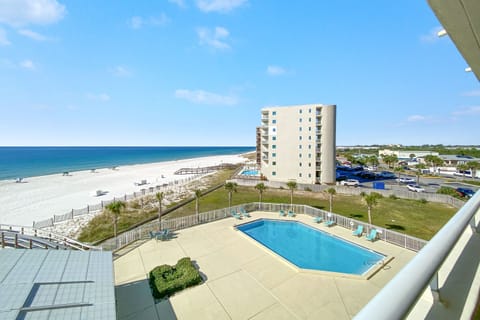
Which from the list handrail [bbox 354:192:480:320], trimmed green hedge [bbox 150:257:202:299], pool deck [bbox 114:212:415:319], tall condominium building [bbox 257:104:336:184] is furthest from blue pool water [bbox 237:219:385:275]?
tall condominium building [bbox 257:104:336:184]

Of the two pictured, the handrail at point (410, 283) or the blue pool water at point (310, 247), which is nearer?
the handrail at point (410, 283)

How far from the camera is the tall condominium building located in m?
38.0

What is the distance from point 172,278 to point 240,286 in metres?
3.54

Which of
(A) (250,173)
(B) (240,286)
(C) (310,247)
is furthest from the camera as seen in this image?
(A) (250,173)

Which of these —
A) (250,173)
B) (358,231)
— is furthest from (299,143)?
(358,231)

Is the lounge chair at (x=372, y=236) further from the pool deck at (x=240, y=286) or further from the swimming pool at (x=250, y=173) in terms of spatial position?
the swimming pool at (x=250, y=173)

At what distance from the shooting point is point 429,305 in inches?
74.9

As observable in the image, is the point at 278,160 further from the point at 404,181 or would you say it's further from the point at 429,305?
the point at 429,305

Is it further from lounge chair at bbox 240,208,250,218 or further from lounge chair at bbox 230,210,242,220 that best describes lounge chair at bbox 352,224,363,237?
lounge chair at bbox 230,210,242,220

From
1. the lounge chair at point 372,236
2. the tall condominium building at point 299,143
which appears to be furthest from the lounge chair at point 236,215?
the tall condominium building at point 299,143

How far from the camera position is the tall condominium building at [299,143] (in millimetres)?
38000

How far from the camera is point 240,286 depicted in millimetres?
10930

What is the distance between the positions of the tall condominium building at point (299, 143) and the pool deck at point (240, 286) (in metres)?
23.8

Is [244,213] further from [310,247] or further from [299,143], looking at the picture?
[299,143]
